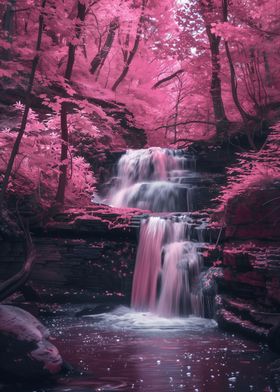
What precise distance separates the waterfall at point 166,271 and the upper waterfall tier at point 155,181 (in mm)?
2225

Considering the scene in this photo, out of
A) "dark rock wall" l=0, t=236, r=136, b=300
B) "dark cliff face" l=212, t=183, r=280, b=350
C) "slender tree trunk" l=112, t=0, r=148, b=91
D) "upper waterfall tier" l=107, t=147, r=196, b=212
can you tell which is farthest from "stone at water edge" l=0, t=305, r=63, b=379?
"slender tree trunk" l=112, t=0, r=148, b=91

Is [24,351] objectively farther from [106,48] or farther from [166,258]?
[106,48]

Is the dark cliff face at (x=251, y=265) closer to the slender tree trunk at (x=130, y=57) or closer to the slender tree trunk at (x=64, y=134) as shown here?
the slender tree trunk at (x=64, y=134)

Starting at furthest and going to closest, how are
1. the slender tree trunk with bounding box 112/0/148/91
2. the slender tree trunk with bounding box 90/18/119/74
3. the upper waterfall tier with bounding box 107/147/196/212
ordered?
the slender tree trunk with bounding box 112/0/148/91 → the slender tree trunk with bounding box 90/18/119/74 → the upper waterfall tier with bounding box 107/147/196/212

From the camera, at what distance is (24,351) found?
4.61m

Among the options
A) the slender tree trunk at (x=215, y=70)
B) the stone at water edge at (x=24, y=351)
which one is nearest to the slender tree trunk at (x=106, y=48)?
the slender tree trunk at (x=215, y=70)

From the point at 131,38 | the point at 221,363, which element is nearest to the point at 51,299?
the point at 221,363

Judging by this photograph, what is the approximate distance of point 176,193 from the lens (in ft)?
39.1

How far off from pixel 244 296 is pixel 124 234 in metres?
3.36

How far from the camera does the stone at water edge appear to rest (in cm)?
452

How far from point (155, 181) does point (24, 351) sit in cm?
916

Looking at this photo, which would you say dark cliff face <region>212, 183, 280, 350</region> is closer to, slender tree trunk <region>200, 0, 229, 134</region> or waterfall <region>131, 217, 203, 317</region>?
waterfall <region>131, 217, 203, 317</region>

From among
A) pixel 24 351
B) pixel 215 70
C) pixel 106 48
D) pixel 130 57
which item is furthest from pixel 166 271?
pixel 130 57

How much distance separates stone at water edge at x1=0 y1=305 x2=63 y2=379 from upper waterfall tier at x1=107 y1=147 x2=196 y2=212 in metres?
7.20
